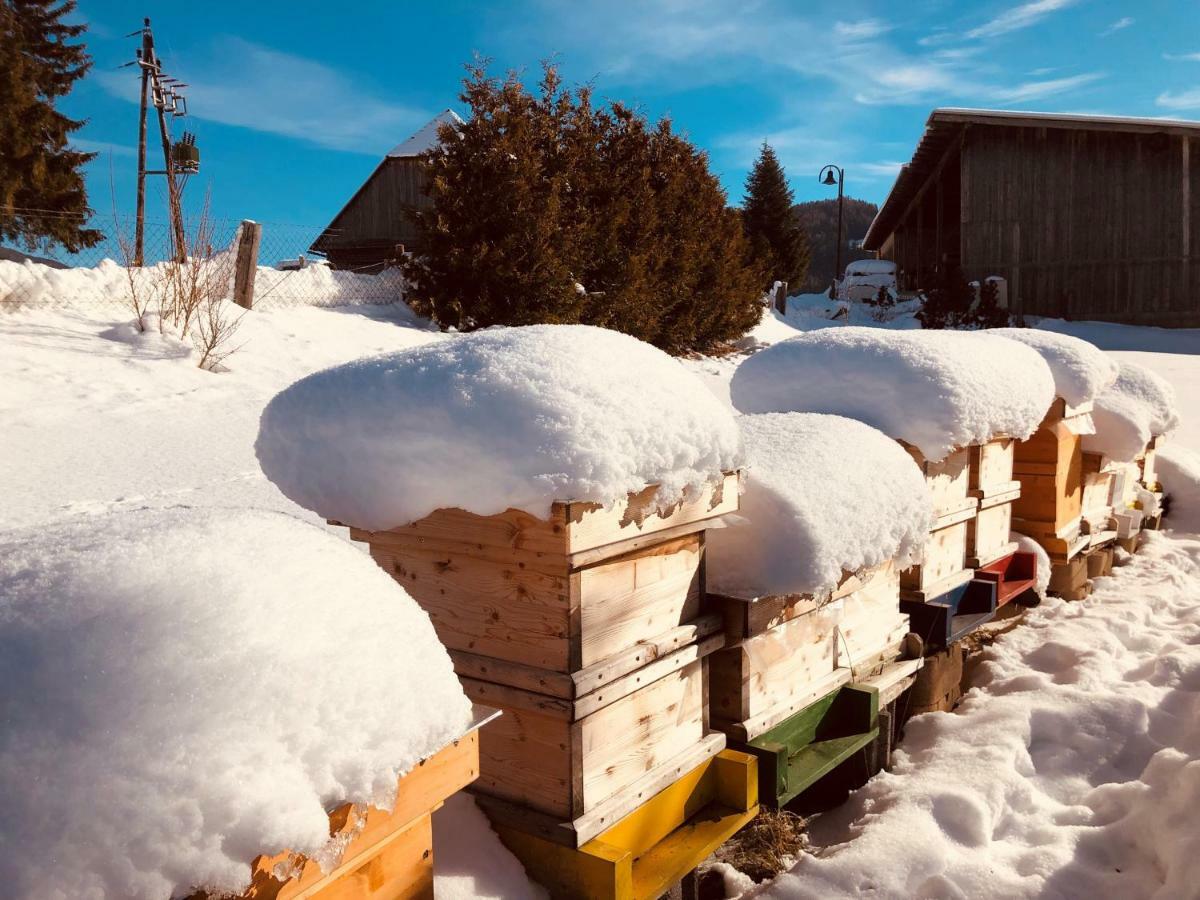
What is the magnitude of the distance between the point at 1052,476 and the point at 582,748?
169 inches

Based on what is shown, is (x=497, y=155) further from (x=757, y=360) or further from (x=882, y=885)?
→ (x=882, y=885)

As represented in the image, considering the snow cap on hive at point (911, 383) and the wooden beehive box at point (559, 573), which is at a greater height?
the snow cap on hive at point (911, 383)

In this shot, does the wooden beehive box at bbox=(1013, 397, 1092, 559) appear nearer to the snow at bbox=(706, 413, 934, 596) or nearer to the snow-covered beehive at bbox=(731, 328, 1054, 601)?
the snow-covered beehive at bbox=(731, 328, 1054, 601)

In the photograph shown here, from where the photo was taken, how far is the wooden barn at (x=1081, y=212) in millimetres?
21297

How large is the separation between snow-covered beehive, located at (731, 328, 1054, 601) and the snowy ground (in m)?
0.75

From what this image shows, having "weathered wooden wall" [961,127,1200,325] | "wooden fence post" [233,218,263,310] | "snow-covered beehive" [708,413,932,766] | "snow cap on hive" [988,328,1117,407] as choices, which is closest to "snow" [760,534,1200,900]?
"snow-covered beehive" [708,413,932,766]

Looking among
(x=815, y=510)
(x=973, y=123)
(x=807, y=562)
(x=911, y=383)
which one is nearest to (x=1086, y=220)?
(x=973, y=123)

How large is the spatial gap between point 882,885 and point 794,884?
0.92 ft

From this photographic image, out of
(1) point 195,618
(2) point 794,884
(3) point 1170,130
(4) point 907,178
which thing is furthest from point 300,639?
(4) point 907,178

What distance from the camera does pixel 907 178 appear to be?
29.3 meters

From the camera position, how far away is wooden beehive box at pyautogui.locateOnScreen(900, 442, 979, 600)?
4238 millimetres

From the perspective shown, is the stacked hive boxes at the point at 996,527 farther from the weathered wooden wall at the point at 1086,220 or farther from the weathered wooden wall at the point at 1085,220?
the weathered wooden wall at the point at 1086,220

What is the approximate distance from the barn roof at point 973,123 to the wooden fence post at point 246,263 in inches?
730

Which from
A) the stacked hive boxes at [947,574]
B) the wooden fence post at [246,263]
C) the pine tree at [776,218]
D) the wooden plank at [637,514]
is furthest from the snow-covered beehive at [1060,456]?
the pine tree at [776,218]
